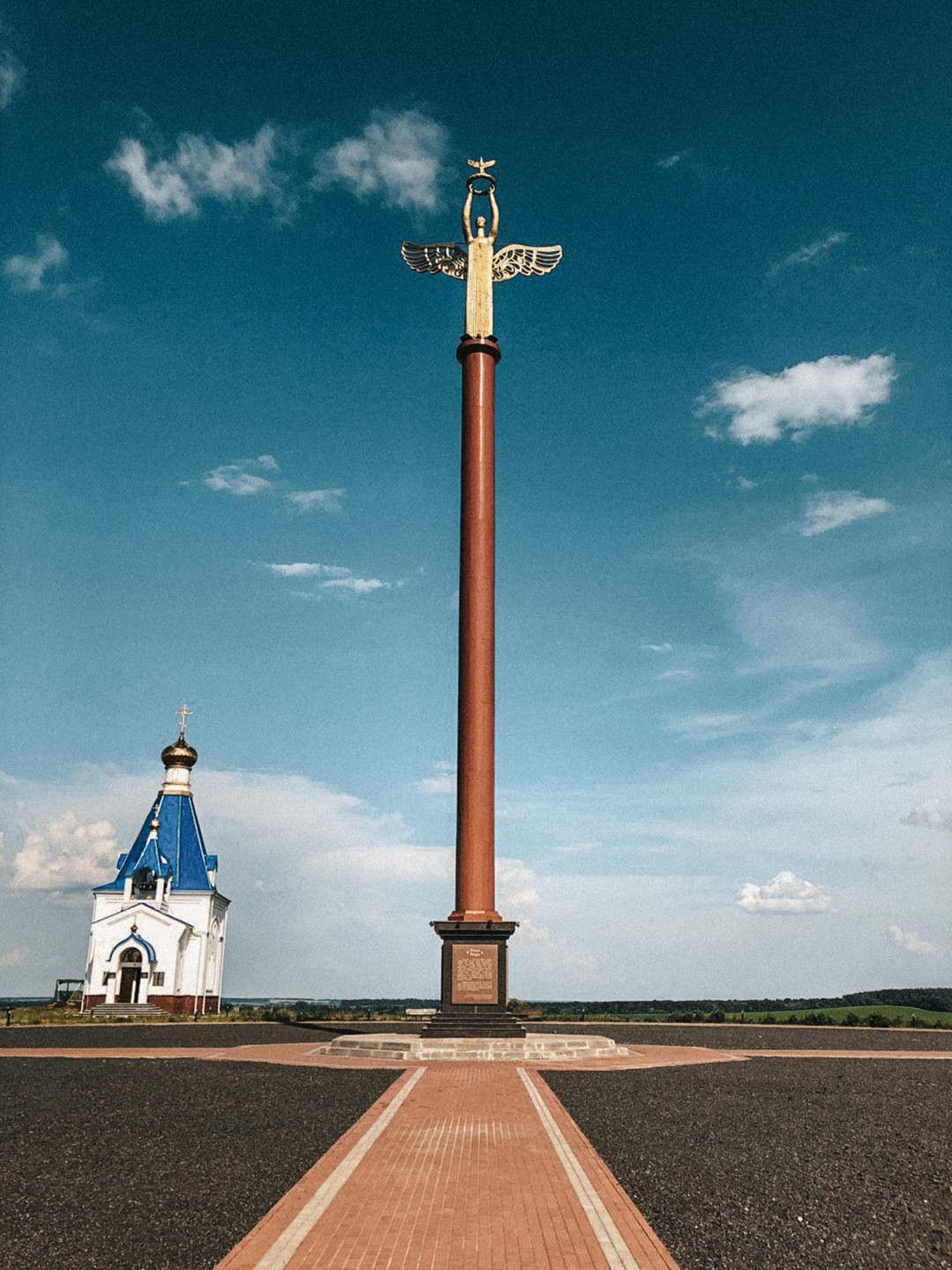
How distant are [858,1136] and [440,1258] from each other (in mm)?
8346

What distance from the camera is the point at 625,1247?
303 inches

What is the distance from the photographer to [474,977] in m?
26.2

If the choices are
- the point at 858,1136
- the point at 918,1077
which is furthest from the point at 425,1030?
the point at 858,1136

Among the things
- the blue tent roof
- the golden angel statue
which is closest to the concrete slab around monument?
the golden angel statue

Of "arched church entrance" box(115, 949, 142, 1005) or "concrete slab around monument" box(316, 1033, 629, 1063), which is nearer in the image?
"concrete slab around monument" box(316, 1033, 629, 1063)

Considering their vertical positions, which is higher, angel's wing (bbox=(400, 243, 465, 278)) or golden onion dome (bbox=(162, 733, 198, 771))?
angel's wing (bbox=(400, 243, 465, 278))

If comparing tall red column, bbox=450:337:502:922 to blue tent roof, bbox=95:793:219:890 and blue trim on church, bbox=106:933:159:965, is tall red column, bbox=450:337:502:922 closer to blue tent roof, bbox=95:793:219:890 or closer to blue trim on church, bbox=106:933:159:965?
blue trim on church, bbox=106:933:159:965

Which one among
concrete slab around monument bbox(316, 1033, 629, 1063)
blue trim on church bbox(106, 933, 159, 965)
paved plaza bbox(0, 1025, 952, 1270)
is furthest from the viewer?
blue trim on church bbox(106, 933, 159, 965)

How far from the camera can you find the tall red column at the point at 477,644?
89.9 ft

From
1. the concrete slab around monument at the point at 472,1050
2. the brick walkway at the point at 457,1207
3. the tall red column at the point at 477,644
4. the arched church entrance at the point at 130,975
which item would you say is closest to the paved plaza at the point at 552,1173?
the brick walkway at the point at 457,1207

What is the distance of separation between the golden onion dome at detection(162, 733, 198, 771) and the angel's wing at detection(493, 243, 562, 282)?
37.5 metres

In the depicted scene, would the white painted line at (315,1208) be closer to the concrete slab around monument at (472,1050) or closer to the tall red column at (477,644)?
the concrete slab around monument at (472,1050)

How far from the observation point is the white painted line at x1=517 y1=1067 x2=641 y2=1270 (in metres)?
7.41

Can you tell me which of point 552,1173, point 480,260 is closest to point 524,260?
point 480,260
